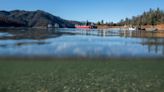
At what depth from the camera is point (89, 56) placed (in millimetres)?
27438

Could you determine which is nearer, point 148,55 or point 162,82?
point 162,82

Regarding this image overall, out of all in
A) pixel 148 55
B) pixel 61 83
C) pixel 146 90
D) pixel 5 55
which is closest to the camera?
pixel 146 90

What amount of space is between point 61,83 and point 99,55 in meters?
11.3

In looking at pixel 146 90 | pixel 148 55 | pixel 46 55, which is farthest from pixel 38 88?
pixel 148 55

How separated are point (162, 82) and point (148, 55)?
11.5 metres

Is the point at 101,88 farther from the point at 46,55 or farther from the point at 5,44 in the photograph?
the point at 5,44

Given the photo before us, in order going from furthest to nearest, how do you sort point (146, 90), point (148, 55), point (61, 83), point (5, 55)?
point (148, 55) < point (5, 55) < point (61, 83) < point (146, 90)

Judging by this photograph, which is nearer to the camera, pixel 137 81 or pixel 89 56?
pixel 137 81

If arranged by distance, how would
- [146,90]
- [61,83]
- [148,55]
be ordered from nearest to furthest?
[146,90] < [61,83] < [148,55]

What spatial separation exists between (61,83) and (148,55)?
1386 centimetres

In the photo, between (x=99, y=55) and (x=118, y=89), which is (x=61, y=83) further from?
(x=99, y=55)

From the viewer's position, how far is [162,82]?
17094 mm

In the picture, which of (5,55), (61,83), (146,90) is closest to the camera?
(146,90)

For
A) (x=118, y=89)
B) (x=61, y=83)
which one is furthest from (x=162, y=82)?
(x=61, y=83)
